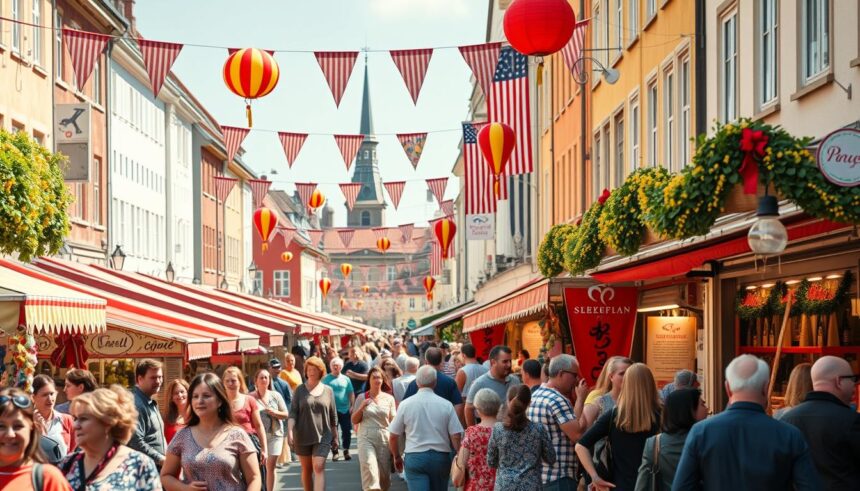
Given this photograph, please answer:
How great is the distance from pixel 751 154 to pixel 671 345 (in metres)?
9.47

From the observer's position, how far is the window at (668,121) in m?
18.6

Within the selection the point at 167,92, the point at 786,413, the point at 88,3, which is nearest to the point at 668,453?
the point at 786,413

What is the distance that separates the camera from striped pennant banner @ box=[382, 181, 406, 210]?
3734cm

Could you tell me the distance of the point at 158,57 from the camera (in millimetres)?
18453

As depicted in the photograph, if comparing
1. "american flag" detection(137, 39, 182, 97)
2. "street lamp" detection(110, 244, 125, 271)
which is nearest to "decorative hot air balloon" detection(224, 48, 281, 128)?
"american flag" detection(137, 39, 182, 97)

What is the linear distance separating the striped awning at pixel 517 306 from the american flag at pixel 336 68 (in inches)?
148

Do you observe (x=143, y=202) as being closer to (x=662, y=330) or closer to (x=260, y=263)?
(x=662, y=330)

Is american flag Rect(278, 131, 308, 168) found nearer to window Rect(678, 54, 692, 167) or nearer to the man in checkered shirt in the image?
window Rect(678, 54, 692, 167)

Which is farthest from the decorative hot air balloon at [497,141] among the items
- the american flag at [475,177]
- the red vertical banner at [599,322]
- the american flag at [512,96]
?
the american flag at [475,177]

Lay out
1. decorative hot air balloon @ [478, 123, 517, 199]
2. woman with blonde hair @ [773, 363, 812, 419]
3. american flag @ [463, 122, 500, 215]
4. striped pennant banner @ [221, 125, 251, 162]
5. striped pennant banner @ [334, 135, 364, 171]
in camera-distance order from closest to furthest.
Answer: woman with blonde hair @ [773, 363, 812, 419]
decorative hot air balloon @ [478, 123, 517, 199]
striped pennant banner @ [221, 125, 251, 162]
striped pennant banner @ [334, 135, 364, 171]
american flag @ [463, 122, 500, 215]

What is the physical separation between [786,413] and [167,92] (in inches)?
1495

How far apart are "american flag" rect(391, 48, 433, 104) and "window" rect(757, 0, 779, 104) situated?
6.31 metres

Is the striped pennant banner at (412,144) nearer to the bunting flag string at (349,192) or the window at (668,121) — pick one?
the window at (668,121)

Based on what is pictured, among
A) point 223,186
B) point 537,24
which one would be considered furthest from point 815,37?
point 223,186
